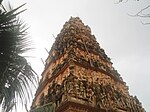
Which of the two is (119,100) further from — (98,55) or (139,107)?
(98,55)

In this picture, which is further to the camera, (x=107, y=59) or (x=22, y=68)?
(x=107, y=59)

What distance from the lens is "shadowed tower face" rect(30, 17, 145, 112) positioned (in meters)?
9.32

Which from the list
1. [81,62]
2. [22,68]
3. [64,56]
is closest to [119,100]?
[81,62]

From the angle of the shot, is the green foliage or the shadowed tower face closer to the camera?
the green foliage

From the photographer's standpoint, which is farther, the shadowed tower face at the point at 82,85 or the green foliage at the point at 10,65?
the shadowed tower face at the point at 82,85

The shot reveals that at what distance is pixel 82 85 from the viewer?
10.3 m

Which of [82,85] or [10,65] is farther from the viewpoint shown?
[82,85]

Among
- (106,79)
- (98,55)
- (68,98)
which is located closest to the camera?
(68,98)

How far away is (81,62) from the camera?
12.1m

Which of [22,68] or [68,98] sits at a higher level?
[68,98]

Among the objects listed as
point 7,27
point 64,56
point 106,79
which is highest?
point 64,56

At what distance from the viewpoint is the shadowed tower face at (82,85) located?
9.32m

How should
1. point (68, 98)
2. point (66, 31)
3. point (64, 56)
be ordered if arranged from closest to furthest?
point (68, 98)
point (64, 56)
point (66, 31)

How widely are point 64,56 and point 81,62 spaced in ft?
4.41
